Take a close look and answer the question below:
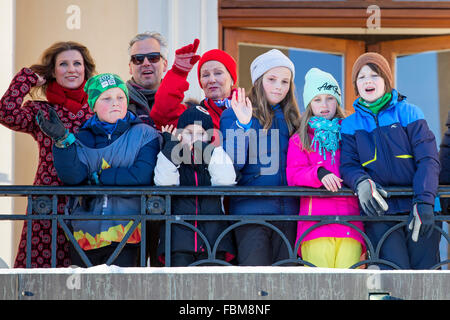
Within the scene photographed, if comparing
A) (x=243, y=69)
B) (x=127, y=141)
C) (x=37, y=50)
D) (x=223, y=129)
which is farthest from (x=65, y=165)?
(x=243, y=69)

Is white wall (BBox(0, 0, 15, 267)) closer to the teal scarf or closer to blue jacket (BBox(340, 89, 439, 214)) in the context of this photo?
the teal scarf

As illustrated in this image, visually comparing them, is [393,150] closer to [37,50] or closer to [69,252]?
[69,252]

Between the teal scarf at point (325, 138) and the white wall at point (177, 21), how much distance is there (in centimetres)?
192

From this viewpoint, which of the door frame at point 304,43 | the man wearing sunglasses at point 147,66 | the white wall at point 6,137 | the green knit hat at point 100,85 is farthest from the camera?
the door frame at point 304,43

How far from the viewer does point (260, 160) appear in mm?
4395

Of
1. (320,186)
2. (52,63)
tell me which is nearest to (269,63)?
(320,186)

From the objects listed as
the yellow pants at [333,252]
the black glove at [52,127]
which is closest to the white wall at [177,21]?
the black glove at [52,127]

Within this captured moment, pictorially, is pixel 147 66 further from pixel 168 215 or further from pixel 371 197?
pixel 371 197

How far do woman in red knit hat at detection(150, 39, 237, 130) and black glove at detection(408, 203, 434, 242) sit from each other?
118 centimetres

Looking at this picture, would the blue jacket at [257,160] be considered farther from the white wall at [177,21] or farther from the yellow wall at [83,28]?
the yellow wall at [83,28]

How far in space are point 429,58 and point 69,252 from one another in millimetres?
3752

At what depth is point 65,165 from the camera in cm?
424

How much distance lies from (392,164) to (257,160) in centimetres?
70

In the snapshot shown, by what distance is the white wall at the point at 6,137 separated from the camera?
5.83 meters
